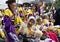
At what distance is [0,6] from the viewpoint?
30.5 feet

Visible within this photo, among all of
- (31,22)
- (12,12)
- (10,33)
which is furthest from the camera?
(12,12)

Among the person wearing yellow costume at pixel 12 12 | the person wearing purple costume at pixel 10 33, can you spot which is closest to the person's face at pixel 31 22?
the person wearing purple costume at pixel 10 33

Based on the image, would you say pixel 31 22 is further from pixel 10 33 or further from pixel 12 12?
pixel 12 12

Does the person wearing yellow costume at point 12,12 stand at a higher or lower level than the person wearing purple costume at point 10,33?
higher

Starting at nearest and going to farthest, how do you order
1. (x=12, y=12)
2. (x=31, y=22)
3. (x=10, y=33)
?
(x=10, y=33)
(x=31, y=22)
(x=12, y=12)

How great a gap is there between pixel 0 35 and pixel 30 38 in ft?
3.27

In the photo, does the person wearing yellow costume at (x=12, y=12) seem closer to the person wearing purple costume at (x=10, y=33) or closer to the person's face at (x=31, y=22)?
the person's face at (x=31, y=22)

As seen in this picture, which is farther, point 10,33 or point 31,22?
point 31,22

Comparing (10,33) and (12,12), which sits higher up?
(12,12)

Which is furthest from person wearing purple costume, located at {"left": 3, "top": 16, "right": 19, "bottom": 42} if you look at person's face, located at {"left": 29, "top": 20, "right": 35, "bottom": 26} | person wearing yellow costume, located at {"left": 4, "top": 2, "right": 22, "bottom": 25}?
person wearing yellow costume, located at {"left": 4, "top": 2, "right": 22, "bottom": 25}

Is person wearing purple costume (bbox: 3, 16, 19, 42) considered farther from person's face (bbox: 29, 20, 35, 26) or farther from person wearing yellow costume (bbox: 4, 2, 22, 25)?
person wearing yellow costume (bbox: 4, 2, 22, 25)

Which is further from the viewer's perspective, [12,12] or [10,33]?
[12,12]

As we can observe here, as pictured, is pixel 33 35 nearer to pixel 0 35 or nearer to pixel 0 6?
pixel 0 35

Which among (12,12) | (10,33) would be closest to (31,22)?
(10,33)
